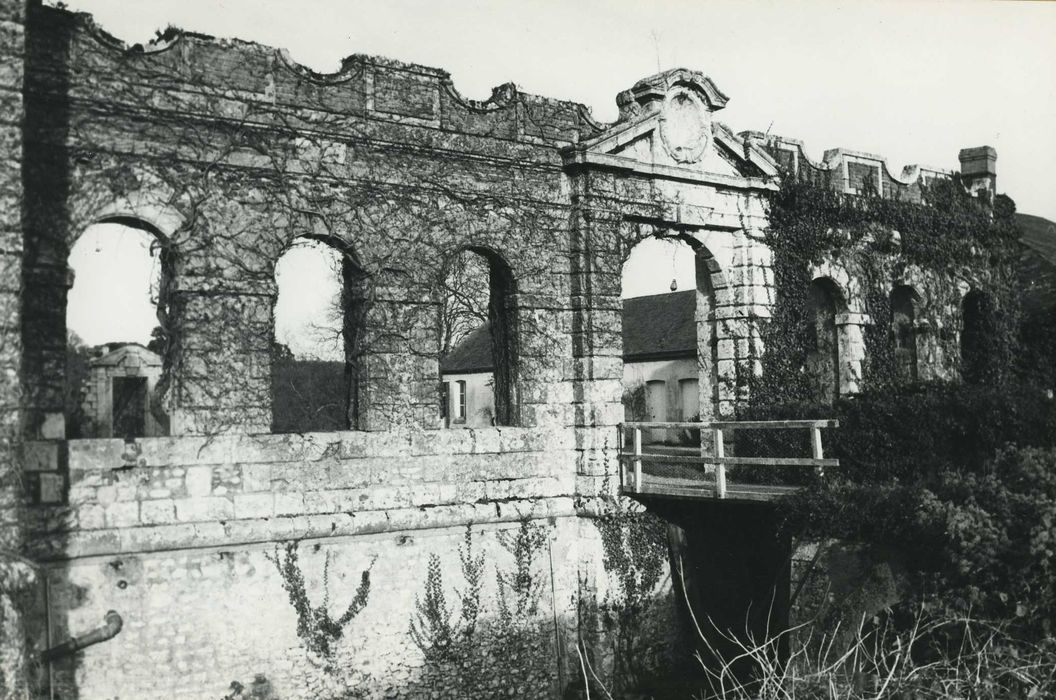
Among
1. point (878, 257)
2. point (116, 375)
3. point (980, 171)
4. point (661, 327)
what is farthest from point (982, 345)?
point (116, 375)

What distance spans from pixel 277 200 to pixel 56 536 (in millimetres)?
4225

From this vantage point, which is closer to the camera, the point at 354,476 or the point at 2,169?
the point at 2,169

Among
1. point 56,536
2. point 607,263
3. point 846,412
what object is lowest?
point 56,536

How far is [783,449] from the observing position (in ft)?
47.0

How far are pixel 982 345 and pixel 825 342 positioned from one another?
13.9 ft

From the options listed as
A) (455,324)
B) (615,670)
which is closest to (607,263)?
(615,670)

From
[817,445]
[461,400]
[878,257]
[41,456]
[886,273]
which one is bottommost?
[817,445]

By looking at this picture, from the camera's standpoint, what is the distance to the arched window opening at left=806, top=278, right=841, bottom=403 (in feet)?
53.0

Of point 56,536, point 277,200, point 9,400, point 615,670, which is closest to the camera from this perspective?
point 9,400

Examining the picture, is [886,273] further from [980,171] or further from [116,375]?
[116,375]

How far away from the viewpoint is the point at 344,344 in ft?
39.3

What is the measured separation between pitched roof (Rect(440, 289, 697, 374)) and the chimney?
309 inches

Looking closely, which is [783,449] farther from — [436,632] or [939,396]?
[436,632]

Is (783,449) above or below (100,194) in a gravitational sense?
below
